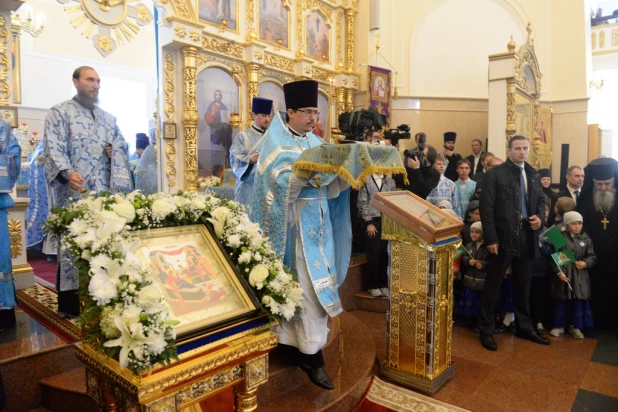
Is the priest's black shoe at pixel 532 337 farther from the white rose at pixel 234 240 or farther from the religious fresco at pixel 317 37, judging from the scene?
the religious fresco at pixel 317 37

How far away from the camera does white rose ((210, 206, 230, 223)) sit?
2039mm

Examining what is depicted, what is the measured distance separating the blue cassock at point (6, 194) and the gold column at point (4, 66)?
35.3 inches

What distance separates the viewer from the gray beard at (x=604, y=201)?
479cm

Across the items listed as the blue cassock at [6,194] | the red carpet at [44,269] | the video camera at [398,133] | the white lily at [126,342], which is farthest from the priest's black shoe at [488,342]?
the red carpet at [44,269]

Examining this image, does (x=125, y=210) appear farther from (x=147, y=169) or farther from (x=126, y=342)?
(x=147, y=169)

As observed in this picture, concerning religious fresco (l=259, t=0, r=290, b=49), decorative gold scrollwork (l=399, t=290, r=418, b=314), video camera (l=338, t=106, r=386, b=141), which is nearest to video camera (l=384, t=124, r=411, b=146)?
video camera (l=338, t=106, r=386, b=141)

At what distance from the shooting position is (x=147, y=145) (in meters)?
8.02

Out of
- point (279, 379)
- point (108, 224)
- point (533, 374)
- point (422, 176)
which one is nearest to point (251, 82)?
point (422, 176)

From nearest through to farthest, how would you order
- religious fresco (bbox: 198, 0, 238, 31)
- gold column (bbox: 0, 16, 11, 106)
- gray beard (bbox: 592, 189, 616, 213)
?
1. gold column (bbox: 0, 16, 11, 106)
2. gray beard (bbox: 592, 189, 616, 213)
3. religious fresco (bbox: 198, 0, 238, 31)

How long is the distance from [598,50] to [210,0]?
43.8 feet

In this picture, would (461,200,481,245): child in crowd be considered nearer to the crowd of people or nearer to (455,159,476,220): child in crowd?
the crowd of people

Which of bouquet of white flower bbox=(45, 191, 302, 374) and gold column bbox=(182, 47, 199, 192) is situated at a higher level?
gold column bbox=(182, 47, 199, 192)

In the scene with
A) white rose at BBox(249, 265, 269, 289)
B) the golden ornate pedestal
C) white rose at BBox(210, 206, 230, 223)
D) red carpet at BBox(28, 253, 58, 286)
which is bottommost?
red carpet at BBox(28, 253, 58, 286)

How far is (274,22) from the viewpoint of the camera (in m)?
8.46
